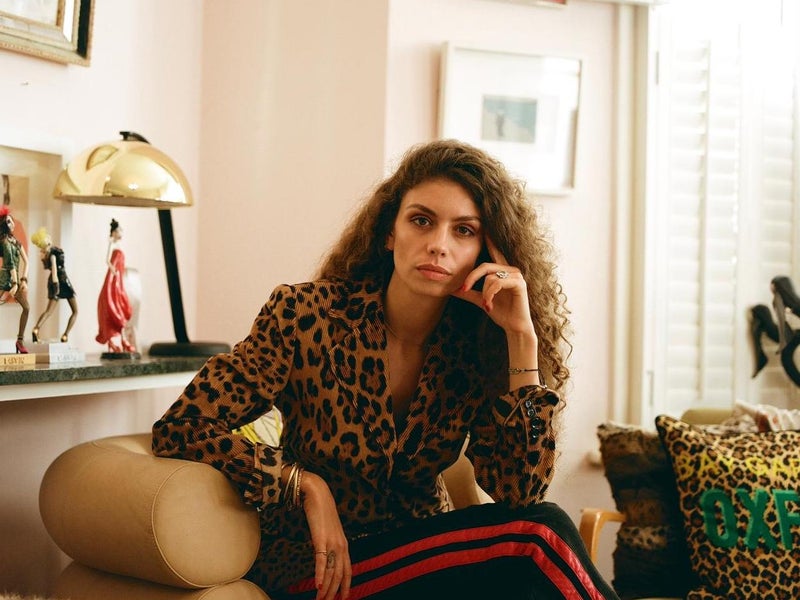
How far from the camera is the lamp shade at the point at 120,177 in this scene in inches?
78.0

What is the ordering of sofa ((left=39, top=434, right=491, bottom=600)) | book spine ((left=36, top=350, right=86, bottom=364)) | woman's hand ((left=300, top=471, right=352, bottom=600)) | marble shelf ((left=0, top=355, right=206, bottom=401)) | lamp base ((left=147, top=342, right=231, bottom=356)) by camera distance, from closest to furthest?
sofa ((left=39, top=434, right=491, bottom=600))
woman's hand ((left=300, top=471, right=352, bottom=600))
marble shelf ((left=0, top=355, right=206, bottom=401))
book spine ((left=36, top=350, right=86, bottom=364))
lamp base ((left=147, top=342, right=231, bottom=356))

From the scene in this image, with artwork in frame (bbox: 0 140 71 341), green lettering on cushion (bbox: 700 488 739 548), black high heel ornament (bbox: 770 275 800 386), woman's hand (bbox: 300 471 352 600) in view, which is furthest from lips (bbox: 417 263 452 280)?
black high heel ornament (bbox: 770 275 800 386)

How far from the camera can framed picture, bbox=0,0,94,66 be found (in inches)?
77.9

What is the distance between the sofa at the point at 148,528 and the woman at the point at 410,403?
0.06 meters

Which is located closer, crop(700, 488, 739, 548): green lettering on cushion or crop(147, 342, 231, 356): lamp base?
crop(700, 488, 739, 548): green lettering on cushion

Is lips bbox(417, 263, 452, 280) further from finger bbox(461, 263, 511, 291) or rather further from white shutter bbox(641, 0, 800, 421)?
white shutter bbox(641, 0, 800, 421)

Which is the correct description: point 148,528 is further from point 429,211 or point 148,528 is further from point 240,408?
point 429,211

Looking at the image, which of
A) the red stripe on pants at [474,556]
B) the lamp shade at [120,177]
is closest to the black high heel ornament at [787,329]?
the red stripe on pants at [474,556]

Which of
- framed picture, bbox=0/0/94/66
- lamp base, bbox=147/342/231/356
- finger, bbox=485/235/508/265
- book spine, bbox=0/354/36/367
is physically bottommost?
book spine, bbox=0/354/36/367

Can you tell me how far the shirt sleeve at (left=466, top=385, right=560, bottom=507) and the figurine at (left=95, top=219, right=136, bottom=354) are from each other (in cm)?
93

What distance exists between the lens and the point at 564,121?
2.80m

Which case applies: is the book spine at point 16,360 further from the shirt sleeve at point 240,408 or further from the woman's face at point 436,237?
the woman's face at point 436,237

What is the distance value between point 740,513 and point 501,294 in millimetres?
725

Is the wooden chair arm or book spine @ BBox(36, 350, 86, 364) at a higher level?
book spine @ BBox(36, 350, 86, 364)
